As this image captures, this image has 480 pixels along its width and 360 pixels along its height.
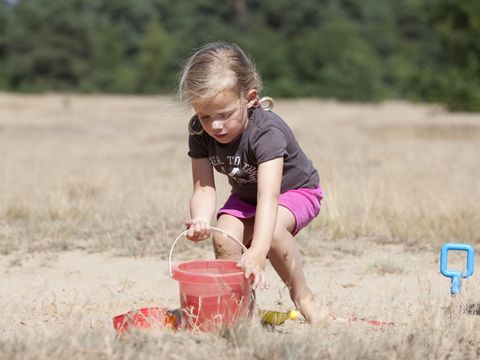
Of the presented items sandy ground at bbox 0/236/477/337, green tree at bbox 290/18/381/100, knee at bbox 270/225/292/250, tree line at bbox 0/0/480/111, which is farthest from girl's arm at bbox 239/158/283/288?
green tree at bbox 290/18/381/100

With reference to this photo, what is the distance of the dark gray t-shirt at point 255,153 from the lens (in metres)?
3.23

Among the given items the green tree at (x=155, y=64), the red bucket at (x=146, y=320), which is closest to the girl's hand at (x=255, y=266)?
the red bucket at (x=146, y=320)

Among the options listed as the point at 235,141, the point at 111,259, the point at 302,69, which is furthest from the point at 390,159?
the point at 302,69

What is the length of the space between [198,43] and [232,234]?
37835 millimetres

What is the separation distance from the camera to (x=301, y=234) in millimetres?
5238

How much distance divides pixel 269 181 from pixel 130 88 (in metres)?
44.3

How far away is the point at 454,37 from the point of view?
21172 mm

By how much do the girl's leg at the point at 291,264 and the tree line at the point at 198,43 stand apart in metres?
33.7

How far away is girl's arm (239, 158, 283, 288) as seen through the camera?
2.88 metres

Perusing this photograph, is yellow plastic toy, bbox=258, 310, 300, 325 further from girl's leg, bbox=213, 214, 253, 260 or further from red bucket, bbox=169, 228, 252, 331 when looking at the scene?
red bucket, bbox=169, 228, 252, 331

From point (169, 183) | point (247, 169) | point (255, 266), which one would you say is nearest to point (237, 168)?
point (247, 169)

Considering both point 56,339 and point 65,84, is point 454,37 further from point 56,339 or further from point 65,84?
point 65,84

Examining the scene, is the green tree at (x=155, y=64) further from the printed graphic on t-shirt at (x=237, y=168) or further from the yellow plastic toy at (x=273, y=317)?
the yellow plastic toy at (x=273, y=317)

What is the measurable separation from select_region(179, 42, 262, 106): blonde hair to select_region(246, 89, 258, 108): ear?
18 mm
